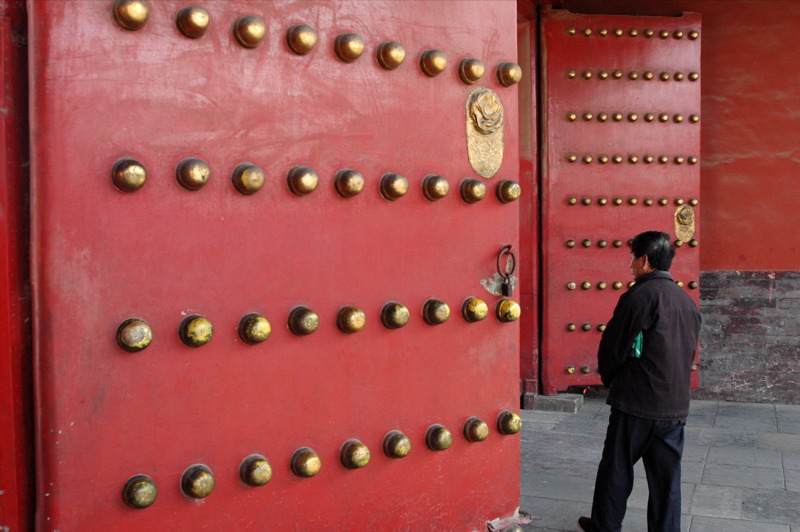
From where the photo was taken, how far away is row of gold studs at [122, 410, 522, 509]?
4.21 ft

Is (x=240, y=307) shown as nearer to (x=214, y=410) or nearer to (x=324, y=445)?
(x=214, y=410)

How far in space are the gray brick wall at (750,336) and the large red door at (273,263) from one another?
4.37 m

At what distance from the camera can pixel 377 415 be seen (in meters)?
1.62

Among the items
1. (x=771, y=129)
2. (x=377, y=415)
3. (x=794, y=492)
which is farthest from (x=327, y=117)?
(x=771, y=129)

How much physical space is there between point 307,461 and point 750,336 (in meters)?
5.05

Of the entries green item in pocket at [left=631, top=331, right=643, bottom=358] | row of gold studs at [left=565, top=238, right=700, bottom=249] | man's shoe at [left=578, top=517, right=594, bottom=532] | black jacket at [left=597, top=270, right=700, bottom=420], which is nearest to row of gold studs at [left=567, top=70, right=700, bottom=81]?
row of gold studs at [left=565, top=238, right=700, bottom=249]

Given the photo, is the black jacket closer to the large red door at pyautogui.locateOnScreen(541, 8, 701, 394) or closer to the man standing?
the man standing

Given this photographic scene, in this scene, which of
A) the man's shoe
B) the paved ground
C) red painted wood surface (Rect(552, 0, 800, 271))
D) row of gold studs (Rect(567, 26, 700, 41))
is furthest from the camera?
red painted wood surface (Rect(552, 0, 800, 271))

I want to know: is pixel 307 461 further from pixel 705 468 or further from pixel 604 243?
pixel 604 243

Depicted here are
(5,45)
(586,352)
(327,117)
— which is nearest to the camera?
(5,45)

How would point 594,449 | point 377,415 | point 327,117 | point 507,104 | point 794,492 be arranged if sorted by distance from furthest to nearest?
1. point 594,449
2. point 794,492
3. point 507,104
4. point 377,415
5. point 327,117

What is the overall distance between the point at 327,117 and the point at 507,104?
0.50m

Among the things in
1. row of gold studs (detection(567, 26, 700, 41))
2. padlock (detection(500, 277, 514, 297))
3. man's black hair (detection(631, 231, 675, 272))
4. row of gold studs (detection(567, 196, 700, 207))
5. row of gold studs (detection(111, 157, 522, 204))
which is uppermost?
row of gold studs (detection(567, 26, 700, 41))

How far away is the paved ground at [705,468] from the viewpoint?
3.42 meters
